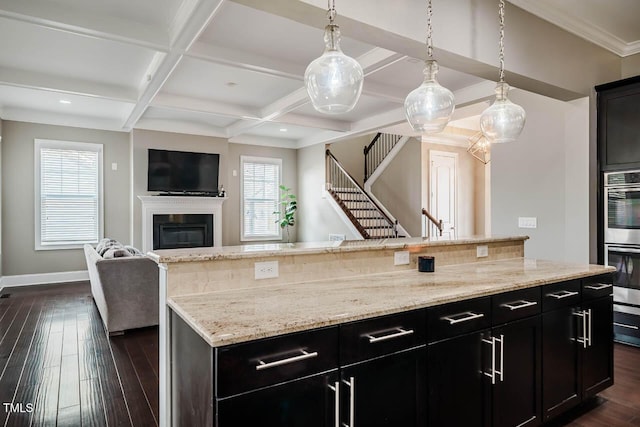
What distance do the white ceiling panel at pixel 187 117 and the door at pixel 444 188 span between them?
469cm

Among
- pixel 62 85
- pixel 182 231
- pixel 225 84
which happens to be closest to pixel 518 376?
pixel 225 84

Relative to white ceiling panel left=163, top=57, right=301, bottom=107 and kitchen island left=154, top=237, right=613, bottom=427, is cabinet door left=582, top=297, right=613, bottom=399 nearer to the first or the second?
kitchen island left=154, top=237, right=613, bottom=427

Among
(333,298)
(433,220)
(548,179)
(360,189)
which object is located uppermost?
(360,189)

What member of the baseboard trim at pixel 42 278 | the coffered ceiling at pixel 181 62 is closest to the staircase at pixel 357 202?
the coffered ceiling at pixel 181 62

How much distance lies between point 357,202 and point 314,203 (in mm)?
970

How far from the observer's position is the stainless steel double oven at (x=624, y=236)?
3574 mm

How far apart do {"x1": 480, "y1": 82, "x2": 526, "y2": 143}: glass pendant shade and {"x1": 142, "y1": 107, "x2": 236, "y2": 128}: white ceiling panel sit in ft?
16.2

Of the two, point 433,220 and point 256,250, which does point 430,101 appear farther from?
point 433,220

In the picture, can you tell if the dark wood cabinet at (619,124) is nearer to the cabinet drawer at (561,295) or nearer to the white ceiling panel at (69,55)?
the cabinet drawer at (561,295)

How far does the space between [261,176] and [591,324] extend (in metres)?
7.30

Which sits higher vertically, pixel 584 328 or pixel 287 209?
pixel 287 209

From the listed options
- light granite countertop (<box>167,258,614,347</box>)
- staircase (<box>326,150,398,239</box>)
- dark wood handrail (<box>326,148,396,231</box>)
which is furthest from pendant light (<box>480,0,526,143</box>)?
dark wood handrail (<box>326,148,396,231</box>)

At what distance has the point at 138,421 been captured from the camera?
2.46m

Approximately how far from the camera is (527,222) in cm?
435
